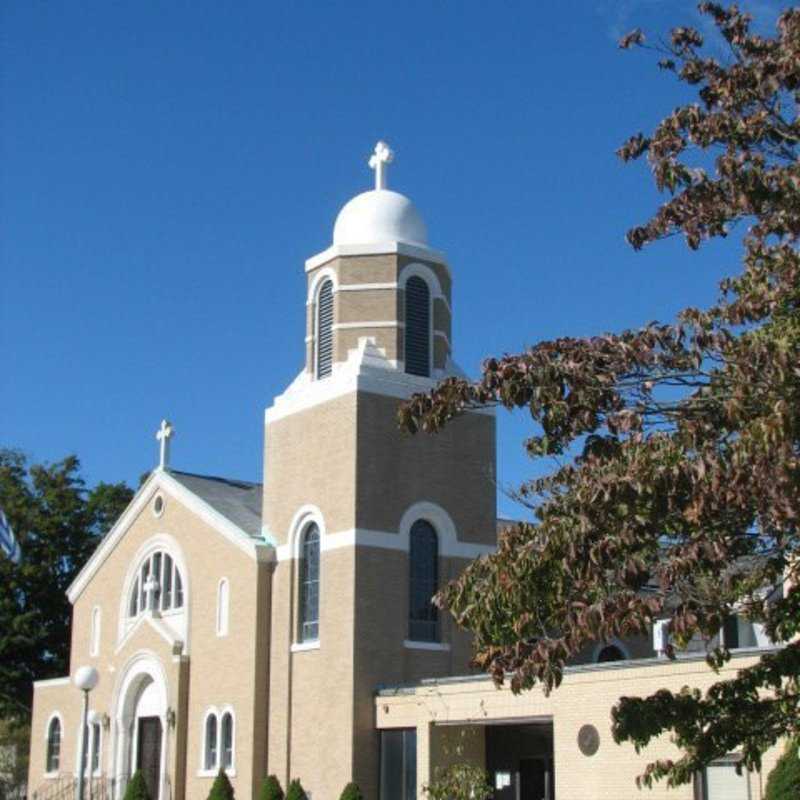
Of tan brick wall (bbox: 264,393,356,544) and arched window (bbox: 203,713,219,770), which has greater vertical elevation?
tan brick wall (bbox: 264,393,356,544)

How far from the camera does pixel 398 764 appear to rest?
93.0ft

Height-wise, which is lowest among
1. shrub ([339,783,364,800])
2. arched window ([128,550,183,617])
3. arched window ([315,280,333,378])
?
shrub ([339,783,364,800])

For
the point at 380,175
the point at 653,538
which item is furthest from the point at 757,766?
the point at 380,175

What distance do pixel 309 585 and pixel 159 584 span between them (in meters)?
6.63

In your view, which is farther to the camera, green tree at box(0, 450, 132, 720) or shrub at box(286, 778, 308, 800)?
green tree at box(0, 450, 132, 720)

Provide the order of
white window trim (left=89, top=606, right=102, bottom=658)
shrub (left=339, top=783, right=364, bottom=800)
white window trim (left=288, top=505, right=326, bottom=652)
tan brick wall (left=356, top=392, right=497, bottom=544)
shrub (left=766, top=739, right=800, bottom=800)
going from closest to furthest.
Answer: shrub (left=766, top=739, right=800, bottom=800) < shrub (left=339, top=783, right=364, bottom=800) < tan brick wall (left=356, top=392, right=497, bottom=544) < white window trim (left=288, top=505, right=326, bottom=652) < white window trim (left=89, top=606, right=102, bottom=658)

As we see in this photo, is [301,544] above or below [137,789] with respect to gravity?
above

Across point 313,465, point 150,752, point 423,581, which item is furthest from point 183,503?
point 423,581

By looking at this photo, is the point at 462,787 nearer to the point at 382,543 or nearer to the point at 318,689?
the point at 318,689

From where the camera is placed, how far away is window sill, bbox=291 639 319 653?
3012 centimetres

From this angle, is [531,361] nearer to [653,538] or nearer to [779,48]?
[653,538]

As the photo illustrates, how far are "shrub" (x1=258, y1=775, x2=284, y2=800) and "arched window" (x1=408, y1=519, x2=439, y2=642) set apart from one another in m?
4.24

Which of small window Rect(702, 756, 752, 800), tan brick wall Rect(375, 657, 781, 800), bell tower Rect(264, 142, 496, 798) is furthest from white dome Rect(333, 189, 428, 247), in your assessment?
small window Rect(702, 756, 752, 800)

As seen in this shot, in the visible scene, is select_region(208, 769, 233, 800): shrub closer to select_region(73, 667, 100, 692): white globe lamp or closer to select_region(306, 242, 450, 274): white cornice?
select_region(73, 667, 100, 692): white globe lamp
